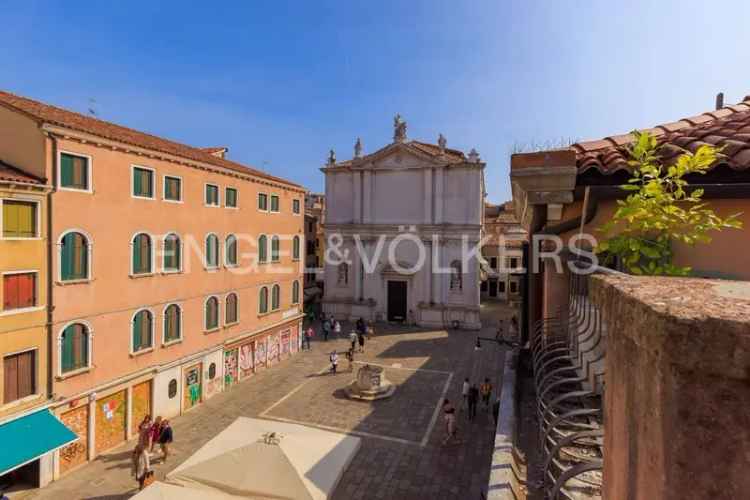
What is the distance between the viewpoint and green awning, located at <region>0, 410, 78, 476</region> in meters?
10.0

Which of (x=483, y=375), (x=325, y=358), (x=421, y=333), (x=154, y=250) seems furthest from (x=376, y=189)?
(x=154, y=250)

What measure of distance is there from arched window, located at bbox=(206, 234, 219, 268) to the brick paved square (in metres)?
6.28

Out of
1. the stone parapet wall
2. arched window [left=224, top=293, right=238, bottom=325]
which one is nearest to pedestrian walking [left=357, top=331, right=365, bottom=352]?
arched window [left=224, top=293, right=238, bottom=325]

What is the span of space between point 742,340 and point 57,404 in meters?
14.7

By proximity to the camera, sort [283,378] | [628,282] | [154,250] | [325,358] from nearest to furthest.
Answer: [628,282] → [154,250] → [283,378] → [325,358]

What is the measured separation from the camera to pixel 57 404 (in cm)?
1167

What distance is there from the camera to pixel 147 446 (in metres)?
12.5

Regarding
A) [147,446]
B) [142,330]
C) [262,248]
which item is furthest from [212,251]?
[147,446]

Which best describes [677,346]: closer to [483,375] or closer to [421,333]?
[483,375]

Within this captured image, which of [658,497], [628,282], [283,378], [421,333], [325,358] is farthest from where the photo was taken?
[421,333]

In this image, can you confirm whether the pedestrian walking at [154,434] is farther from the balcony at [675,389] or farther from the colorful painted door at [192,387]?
the balcony at [675,389]

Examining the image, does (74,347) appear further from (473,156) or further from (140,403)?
(473,156)

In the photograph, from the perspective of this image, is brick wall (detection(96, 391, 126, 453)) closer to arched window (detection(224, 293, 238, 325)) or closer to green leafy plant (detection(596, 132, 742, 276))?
arched window (detection(224, 293, 238, 325))

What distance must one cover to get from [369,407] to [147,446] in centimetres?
783
